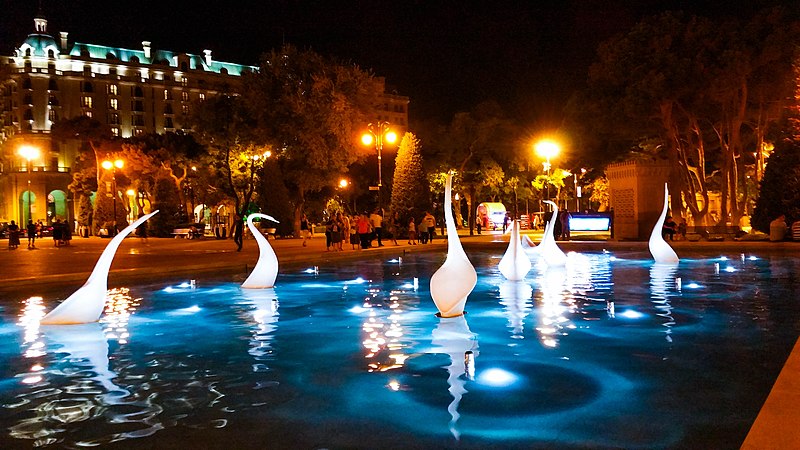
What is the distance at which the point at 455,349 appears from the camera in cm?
873

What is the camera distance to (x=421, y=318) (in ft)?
37.2

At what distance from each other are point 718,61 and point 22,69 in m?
96.2

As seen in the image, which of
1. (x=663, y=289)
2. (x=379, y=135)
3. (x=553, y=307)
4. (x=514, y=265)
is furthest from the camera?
(x=379, y=135)

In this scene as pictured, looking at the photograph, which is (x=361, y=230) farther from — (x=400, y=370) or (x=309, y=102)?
(x=400, y=370)

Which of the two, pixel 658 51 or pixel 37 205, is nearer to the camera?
pixel 658 51

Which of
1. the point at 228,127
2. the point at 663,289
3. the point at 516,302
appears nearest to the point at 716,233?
the point at 663,289

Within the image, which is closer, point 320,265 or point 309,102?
point 320,265

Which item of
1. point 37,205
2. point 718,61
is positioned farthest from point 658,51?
point 37,205

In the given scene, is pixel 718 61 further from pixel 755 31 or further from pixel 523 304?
pixel 523 304

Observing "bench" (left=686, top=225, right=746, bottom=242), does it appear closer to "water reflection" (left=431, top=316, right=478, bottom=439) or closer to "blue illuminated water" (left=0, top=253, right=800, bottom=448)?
"blue illuminated water" (left=0, top=253, right=800, bottom=448)

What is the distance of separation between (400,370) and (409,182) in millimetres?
29416

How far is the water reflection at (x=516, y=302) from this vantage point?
409 inches

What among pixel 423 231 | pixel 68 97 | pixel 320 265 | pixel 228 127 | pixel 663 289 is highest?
pixel 68 97

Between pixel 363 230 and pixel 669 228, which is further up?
pixel 363 230
